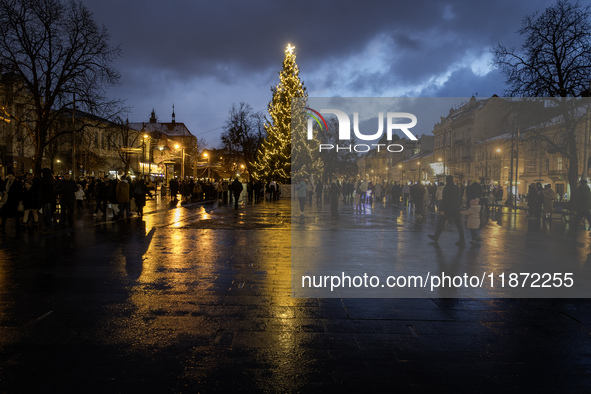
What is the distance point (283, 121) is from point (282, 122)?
0.12 metres

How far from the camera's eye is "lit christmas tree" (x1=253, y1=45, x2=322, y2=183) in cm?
4328

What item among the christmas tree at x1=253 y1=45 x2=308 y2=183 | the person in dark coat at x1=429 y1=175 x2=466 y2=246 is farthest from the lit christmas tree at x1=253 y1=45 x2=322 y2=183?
the person in dark coat at x1=429 y1=175 x2=466 y2=246

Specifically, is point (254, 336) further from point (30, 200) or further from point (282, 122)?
point (282, 122)

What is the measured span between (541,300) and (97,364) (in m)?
5.52

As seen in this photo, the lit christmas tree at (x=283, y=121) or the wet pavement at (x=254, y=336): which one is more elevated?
the lit christmas tree at (x=283, y=121)

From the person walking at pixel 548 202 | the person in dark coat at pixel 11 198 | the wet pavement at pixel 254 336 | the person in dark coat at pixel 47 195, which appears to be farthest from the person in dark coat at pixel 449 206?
the person in dark coat at pixel 11 198

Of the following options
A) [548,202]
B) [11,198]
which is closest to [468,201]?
[548,202]

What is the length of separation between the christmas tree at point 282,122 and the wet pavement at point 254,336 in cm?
3526

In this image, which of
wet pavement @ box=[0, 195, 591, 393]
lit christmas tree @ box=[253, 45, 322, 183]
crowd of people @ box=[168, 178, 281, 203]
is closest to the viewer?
wet pavement @ box=[0, 195, 591, 393]

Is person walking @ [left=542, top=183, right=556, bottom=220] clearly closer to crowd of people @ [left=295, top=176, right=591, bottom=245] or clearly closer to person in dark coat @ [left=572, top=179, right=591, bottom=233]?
crowd of people @ [left=295, top=176, right=591, bottom=245]

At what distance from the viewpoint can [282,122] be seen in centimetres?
4325

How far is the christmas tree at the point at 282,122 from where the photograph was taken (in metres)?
43.3

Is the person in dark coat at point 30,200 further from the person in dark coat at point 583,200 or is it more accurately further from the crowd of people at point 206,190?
the crowd of people at point 206,190

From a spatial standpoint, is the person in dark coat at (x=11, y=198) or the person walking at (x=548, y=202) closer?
the person in dark coat at (x=11, y=198)
